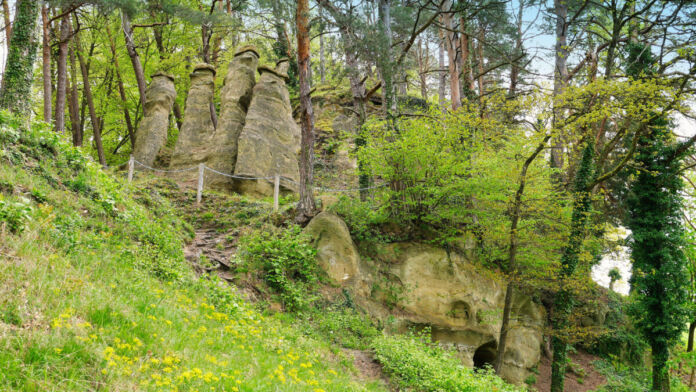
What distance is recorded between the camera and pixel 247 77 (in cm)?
1791

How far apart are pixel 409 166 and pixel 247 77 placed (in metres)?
10.6

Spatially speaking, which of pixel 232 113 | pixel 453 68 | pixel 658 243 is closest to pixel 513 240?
pixel 658 243

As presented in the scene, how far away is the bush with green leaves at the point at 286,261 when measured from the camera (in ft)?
27.6

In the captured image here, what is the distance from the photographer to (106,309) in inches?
141

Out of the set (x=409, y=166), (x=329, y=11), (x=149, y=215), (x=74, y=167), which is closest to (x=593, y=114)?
(x=409, y=166)

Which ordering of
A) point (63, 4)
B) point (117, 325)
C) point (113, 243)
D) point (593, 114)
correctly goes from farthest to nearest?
point (63, 4) → point (593, 114) → point (113, 243) → point (117, 325)

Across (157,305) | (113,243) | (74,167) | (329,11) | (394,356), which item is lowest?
(394,356)

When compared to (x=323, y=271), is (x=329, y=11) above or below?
above

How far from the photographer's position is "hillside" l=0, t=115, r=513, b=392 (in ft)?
9.23

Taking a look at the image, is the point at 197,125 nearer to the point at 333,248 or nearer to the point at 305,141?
the point at 305,141

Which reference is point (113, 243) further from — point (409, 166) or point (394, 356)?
point (409, 166)

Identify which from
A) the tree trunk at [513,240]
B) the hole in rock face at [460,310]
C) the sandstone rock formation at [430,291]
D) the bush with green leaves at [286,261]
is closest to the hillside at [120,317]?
the bush with green leaves at [286,261]

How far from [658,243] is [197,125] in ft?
60.2

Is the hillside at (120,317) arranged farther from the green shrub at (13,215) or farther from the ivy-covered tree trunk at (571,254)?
the ivy-covered tree trunk at (571,254)
